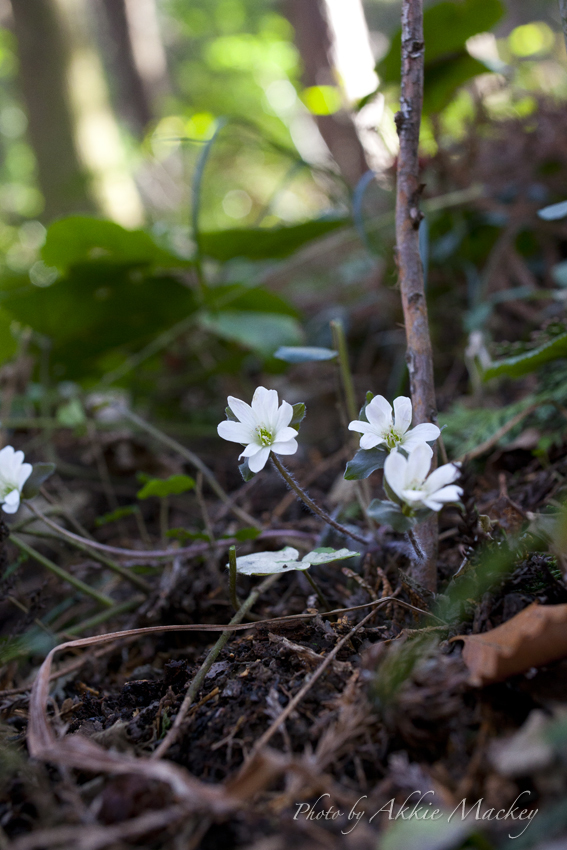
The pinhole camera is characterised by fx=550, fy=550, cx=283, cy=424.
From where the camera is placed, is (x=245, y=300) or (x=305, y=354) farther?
(x=245, y=300)

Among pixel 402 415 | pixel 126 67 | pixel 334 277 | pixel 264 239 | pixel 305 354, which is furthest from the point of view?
pixel 126 67

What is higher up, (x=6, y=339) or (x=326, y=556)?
(x=6, y=339)

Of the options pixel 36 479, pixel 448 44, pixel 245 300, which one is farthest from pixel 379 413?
pixel 448 44

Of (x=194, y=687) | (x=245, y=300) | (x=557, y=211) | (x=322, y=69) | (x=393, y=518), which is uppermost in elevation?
(x=322, y=69)

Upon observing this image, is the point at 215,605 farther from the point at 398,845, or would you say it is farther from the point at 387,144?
the point at 387,144

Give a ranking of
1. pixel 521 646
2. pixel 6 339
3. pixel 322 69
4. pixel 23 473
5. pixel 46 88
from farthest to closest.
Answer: pixel 46 88, pixel 322 69, pixel 6 339, pixel 23 473, pixel 521 646

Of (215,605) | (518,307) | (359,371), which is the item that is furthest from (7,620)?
(518,307)

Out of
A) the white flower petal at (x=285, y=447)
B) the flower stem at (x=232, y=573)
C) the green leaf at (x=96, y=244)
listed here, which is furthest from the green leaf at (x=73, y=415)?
the white flower petal at (x=285, y=447)

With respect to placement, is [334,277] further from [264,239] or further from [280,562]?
[280,562]
